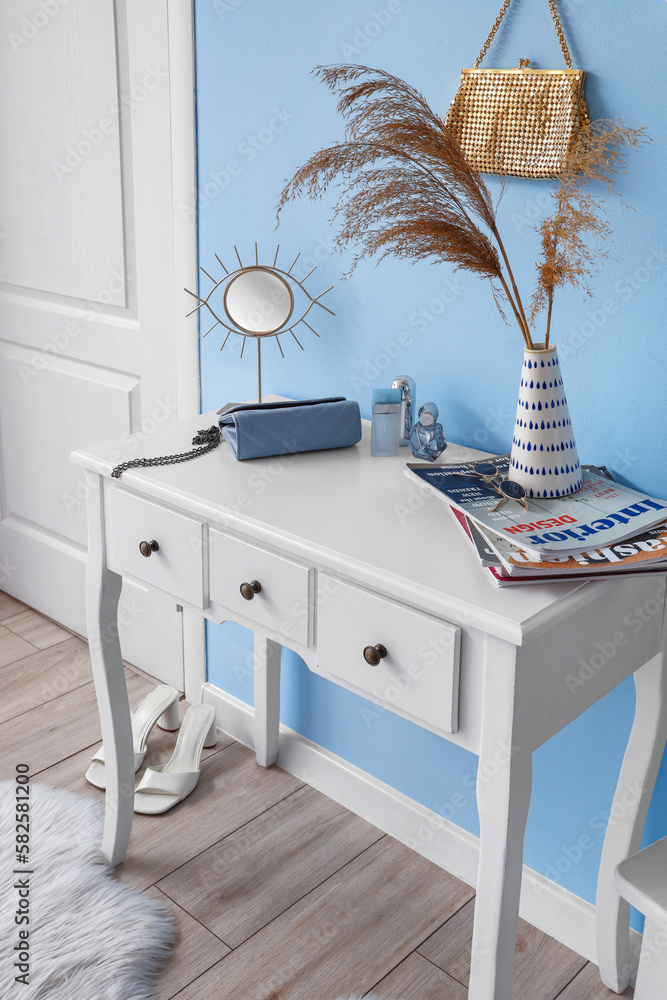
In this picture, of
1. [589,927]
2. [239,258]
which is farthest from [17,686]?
[589,927]

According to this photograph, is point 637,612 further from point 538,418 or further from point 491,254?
point 491,254

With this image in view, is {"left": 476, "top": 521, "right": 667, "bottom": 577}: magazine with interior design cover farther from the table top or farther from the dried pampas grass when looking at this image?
the dried pampas grass

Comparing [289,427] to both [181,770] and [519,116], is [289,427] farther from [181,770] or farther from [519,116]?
[181,770]

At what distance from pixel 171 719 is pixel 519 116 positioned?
1.50m

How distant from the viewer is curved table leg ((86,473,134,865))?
5.04 feet

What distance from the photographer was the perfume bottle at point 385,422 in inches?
57.5

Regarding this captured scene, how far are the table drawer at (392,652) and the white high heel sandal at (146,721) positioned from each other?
920 mm

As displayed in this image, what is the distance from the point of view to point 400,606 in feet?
3.63

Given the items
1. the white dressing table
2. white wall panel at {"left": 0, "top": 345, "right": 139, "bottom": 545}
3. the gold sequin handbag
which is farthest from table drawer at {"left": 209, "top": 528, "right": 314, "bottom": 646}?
white wall panel at {"left": 0, "top": 345, "right": 139, "bottom": 545}
